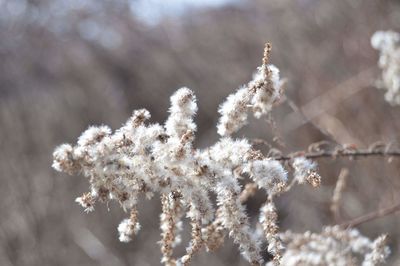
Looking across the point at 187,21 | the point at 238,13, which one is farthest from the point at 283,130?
the point at 187,21

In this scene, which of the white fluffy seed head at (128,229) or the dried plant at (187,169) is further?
the white fluffy seed head at (128,229)

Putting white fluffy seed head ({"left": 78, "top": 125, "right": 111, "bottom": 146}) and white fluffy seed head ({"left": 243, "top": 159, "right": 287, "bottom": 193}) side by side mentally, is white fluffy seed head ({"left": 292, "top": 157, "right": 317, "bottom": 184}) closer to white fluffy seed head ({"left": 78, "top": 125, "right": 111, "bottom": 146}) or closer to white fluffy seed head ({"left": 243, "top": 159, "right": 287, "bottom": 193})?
white fluffy seed head ({"left": 243, "top": 159, "right": 287, "bottom": 193})

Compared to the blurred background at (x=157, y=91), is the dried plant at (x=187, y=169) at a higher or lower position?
lower

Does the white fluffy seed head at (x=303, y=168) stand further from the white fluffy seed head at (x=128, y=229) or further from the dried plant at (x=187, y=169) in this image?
the white fluffy seed head at (x=128, y=229)

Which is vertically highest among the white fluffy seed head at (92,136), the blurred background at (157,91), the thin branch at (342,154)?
the blurred background at (157,91)

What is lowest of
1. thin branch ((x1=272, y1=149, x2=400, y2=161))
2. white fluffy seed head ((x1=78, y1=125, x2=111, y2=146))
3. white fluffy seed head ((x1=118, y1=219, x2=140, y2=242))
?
white fluffy seed head ((x1=118, y1=219, x2=140, y2=242))

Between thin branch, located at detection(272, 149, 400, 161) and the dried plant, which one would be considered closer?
the dried plant

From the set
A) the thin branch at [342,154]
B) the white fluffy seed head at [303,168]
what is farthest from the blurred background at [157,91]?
the white fluffy seed head at [303,168]

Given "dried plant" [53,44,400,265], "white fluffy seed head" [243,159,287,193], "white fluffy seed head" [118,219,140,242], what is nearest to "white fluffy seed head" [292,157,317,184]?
"dried plant" [53,44,400,265]
